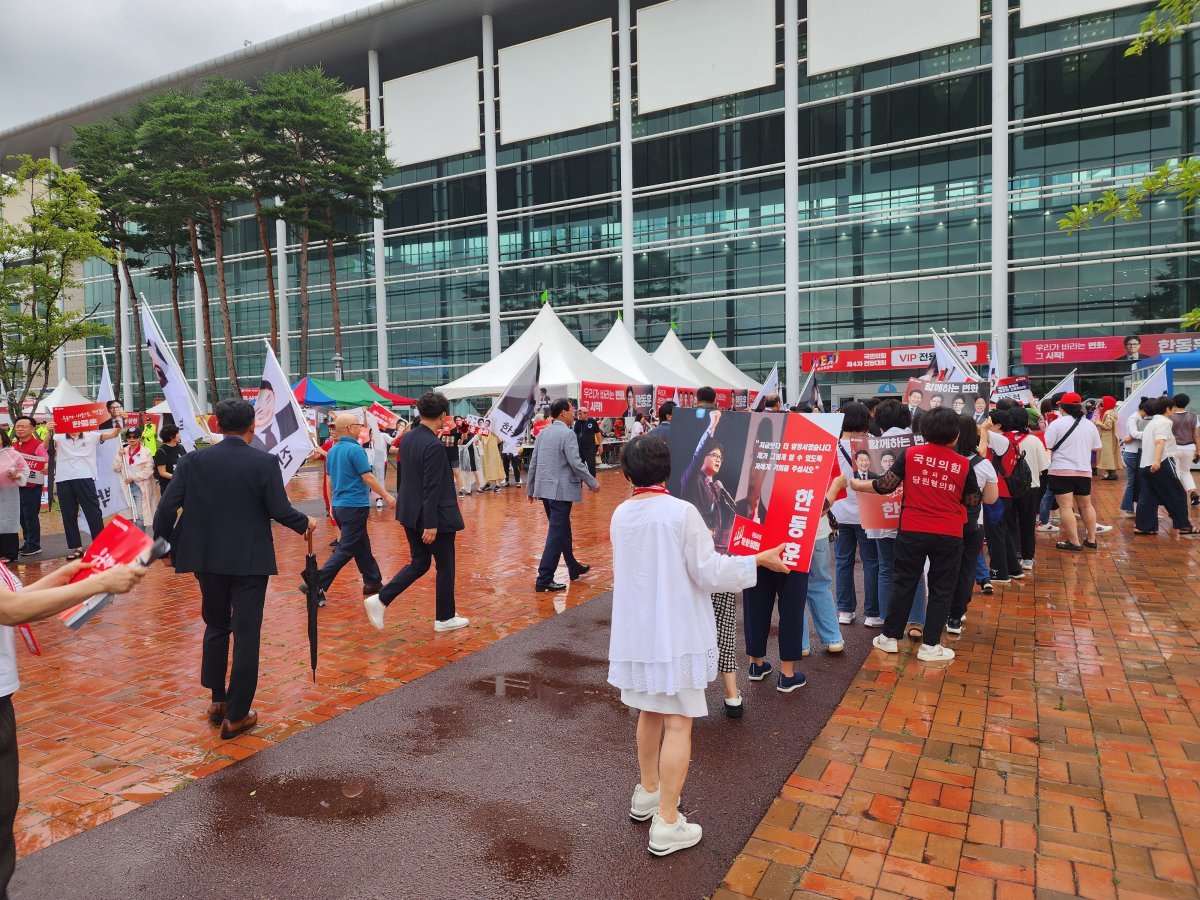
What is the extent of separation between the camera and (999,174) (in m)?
28.1

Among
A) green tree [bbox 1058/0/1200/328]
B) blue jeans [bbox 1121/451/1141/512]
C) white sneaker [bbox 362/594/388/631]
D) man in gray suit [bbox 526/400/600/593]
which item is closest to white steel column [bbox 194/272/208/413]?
man in gray suit [bbox 526/400/600/593]


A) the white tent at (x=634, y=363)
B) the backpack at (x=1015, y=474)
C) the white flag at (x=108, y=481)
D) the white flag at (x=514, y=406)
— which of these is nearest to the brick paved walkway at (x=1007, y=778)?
the backpack at (x=1015, y=474)

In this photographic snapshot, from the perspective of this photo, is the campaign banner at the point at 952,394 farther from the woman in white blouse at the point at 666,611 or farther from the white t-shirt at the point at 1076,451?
the woman in white blouse at the point at 666,611

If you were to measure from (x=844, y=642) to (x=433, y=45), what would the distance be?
148ft

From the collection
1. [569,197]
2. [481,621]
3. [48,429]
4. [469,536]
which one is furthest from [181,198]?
[481,621]

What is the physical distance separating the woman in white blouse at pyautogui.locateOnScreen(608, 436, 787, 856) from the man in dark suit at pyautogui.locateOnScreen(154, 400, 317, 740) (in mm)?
2059

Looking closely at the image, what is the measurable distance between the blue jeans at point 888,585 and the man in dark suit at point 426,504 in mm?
3249

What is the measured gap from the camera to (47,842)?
10.1 ft

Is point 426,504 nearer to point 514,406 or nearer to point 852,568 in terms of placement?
point 852,568

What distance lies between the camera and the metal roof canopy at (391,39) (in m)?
38.3

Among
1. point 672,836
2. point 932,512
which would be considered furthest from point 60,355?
point 672,836

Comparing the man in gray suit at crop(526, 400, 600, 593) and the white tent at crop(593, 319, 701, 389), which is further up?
the white tent at crop(593, 319, 701, 389)

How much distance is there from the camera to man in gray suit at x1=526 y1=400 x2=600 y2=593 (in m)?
7.16

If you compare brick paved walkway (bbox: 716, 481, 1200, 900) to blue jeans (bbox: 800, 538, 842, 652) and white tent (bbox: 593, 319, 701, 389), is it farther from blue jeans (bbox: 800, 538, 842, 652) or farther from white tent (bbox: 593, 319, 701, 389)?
white tent (bbox: 593, 319, 701, 389)
